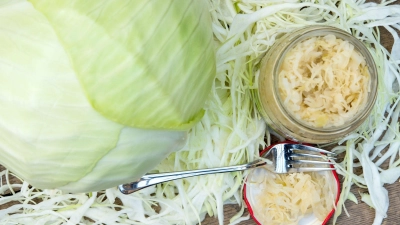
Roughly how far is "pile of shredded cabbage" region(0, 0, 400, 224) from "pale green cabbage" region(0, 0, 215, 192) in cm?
26

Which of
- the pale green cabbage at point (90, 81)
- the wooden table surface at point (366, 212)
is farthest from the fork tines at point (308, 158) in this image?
the pale green cabbage at point (90, 81)

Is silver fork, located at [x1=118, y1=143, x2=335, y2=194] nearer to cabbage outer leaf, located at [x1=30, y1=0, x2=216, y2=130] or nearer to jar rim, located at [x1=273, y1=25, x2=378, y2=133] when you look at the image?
jar rim, located at [x1=273, y1=25, x2=378, y2=133]

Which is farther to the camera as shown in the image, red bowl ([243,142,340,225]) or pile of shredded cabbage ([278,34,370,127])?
red bowl ([243,142,340,225])

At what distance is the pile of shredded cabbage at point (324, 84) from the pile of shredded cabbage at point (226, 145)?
0.39 ft

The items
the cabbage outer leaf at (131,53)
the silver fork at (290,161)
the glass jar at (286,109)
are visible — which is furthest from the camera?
the silver fork at (290,161)

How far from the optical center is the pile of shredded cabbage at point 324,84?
83 cm

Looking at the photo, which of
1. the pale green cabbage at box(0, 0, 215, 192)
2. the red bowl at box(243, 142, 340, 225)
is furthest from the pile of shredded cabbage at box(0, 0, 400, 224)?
the pale green cabbage at box(0, 0, 215, 192)

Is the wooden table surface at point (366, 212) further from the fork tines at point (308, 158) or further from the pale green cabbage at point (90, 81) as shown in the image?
the pale green cabbage at point (90, 81)

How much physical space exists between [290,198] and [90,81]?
539 millimetres

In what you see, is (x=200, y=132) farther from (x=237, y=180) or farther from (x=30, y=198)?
(x=30, y=198)

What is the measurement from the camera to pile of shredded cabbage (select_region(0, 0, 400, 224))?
0.93m

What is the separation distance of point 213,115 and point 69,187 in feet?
1.18

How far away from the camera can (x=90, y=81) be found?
0.60 metres

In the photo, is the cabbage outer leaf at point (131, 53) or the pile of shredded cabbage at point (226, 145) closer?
the cabbage outer leaf at point (131, 53)
